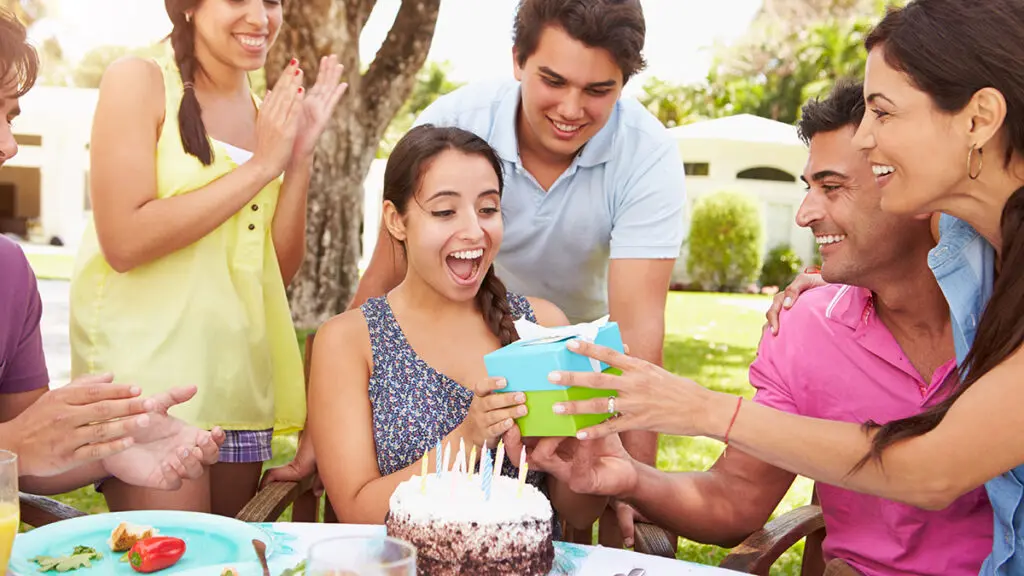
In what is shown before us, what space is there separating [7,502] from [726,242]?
21.8 m

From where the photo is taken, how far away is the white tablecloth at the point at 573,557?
7.23 feet

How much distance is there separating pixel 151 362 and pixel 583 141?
5.46ft

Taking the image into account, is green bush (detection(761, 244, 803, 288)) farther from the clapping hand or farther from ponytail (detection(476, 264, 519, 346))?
the clapping hand

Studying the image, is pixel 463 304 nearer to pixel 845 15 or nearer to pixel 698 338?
pixel 698 338

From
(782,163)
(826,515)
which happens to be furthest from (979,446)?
(782,163)

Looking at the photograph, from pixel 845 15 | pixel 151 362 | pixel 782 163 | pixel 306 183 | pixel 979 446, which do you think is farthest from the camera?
pixel 845 15

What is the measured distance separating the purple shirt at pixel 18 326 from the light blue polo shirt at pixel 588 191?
4.86 feet

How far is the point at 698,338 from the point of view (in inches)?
551

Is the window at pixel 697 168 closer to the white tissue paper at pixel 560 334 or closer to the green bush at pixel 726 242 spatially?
the green bush at pixel 726 242

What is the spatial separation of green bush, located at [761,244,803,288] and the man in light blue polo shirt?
20331 millimetres

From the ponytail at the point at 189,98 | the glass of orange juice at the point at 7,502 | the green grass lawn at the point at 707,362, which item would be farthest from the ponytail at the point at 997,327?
the green grass lawn at the point at 707,362

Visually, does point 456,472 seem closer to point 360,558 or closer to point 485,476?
point 485,476

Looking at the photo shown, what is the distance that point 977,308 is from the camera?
2521 mm

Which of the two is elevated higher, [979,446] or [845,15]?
[845,15]
